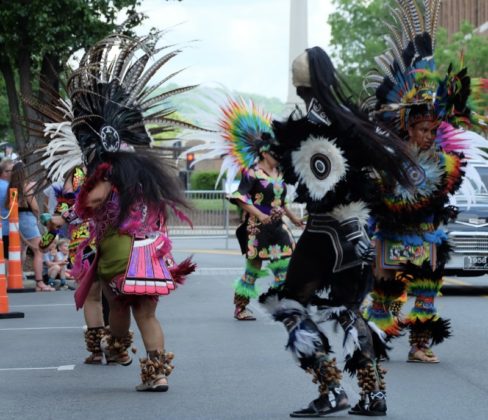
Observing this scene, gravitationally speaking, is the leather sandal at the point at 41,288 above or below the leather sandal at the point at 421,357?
below

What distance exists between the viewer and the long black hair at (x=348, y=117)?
24.2ft

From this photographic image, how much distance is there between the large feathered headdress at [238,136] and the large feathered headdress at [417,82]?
815 mm

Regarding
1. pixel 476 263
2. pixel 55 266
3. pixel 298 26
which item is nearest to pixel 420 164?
pixel 476 263

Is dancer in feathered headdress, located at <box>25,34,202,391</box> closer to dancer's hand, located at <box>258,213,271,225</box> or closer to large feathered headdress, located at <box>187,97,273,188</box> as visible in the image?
large feathered headdress, located at <box>187,97,273,188</box>

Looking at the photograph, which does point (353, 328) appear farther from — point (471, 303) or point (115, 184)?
point (471, 303)

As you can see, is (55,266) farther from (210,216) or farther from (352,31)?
(352,31)

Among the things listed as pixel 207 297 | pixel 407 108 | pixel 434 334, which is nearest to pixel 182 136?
pixel 407 108

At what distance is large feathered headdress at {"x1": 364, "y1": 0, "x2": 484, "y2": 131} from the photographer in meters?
9.59

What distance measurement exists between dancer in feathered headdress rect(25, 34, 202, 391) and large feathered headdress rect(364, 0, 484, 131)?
1.48 m

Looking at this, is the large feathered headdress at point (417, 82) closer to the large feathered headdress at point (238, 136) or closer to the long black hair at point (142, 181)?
the large feathered headdress at point (238, 136)

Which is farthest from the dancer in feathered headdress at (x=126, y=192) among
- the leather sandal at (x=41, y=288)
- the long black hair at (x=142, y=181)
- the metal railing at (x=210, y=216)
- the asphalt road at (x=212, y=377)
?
the metal railing at (x=210, y=216)

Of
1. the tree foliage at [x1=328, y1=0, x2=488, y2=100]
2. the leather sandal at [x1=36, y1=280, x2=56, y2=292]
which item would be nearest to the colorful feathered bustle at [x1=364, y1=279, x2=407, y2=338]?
the leather sandal at [x1=36, y1=280, x2=56, y2=292]

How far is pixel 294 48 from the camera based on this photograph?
158ft

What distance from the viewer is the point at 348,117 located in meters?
7.39
